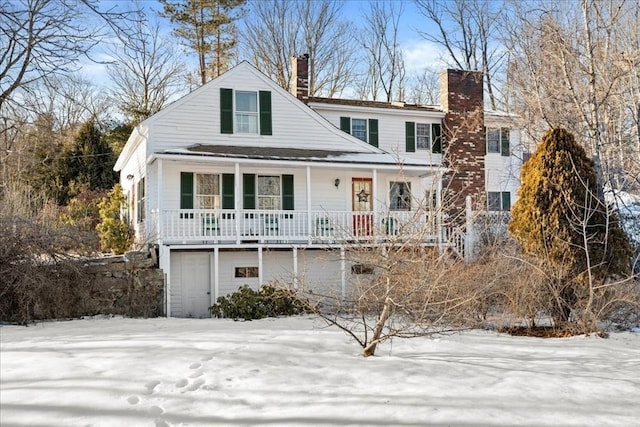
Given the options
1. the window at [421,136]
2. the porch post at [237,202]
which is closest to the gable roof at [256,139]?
the porch post at [237,202]

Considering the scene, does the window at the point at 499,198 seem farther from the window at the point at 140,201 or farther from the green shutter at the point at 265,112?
the window at the point at 140,201

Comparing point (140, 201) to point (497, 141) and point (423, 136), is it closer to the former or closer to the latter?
point (423, 136)

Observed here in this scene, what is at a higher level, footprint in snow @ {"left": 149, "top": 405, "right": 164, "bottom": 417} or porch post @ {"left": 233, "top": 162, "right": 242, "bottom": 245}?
porch post @ {"left": 233, "top": 162, "right": 242, "bottom": 245}

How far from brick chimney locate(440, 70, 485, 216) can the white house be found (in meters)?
2.97

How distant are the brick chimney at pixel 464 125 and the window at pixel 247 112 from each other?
7.96 meters

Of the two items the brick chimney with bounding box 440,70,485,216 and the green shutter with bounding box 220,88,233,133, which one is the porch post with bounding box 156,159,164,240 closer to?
the green shutter with bounding box 220,88,233,133

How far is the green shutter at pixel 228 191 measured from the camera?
1602 centimetres

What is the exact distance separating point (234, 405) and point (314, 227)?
10.8 m

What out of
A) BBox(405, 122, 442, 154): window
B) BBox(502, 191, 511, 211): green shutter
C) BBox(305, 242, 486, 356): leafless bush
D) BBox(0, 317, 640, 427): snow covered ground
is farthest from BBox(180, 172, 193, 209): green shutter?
BBox(502, 191, 511, 211): green shutter

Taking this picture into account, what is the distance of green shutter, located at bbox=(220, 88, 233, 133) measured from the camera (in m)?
16.4

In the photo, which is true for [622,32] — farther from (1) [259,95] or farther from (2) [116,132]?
(2) [116,132]

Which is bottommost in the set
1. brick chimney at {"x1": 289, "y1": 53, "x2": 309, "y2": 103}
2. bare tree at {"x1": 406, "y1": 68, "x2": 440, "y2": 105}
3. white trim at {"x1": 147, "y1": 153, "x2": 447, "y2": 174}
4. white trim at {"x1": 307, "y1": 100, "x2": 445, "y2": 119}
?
white trim at {"x1": 147, "y1": 153, "x2": 447, "y2": 174}

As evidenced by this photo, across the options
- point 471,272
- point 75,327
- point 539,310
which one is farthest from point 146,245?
point 539,310

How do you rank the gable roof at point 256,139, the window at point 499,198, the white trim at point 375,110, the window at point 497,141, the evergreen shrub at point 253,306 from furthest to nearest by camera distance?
the window at point 497,141 < the window at point 499,198 < the white trim at point 375,110 < the gable roof at point 256,139 < the evergreen shrub at point 253,306
